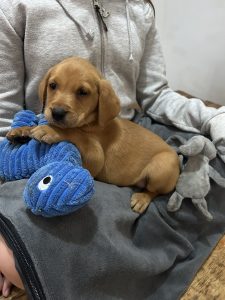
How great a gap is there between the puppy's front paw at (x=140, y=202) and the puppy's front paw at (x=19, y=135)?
369 mm

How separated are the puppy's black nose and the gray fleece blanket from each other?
197 millimetres

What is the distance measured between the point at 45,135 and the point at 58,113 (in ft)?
0.22

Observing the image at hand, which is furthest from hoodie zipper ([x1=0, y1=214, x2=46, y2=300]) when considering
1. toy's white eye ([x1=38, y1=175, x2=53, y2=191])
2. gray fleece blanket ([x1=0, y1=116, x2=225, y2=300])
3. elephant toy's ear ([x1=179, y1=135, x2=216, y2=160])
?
elephant toy's ear ([x1=179, y1=135, x2=216, y2=160])

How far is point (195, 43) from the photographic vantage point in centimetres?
210

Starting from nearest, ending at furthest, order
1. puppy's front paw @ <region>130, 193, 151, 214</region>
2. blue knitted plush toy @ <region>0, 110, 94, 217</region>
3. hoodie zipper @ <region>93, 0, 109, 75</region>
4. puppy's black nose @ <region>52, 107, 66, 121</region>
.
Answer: blue knitted plush toy @ <region>0, 110, 94, 217</region> < puppy's black nose @ <region>52, 107, 66, 121</region> < puppy's front paw @ <region>130, 193, 151, 214</region> < hoodie zipper @ <region>93, 0, 109, 75</region>

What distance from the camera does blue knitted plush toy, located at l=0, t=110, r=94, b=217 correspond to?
781mm

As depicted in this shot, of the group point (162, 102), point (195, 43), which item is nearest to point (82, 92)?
point (162, 102)

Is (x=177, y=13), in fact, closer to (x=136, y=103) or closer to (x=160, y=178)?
(x=136, y=103)

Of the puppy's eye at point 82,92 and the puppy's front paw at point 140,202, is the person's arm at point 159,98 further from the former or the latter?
the puppy's eye at point 82,92

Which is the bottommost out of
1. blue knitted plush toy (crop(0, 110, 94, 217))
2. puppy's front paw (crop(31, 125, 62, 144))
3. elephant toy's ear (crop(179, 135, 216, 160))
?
elephant toy's ear (crop(179, 135, 216, 160))

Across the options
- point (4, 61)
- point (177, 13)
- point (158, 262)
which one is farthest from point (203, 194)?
point (177, 13)

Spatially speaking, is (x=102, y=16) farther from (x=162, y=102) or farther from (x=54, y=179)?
(x=54, y=179)

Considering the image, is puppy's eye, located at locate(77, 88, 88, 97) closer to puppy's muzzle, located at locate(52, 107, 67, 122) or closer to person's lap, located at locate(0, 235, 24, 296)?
puppy's muzzle, located at locate(52, 107, 67, 122)

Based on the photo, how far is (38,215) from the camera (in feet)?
2.77
